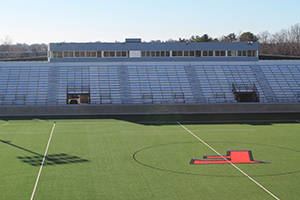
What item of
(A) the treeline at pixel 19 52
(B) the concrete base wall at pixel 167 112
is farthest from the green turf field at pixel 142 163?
(A) the treeline at pixel 19 52

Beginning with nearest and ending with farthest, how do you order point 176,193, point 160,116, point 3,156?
point 176,193
point 3,156
point 160,116

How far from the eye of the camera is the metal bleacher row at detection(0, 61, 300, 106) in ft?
141

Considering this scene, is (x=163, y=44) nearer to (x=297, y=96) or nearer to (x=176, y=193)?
(x=297, y=96)

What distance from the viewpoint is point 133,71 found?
155ft

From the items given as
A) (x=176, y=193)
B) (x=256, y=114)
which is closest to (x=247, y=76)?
(x=256, y=114)

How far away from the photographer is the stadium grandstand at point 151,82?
38.9 meters

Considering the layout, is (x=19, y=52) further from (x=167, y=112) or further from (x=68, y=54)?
(x=167, y=112)

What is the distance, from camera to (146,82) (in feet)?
149

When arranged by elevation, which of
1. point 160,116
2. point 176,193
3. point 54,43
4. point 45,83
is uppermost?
point 54,43

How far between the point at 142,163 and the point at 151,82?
26.0m

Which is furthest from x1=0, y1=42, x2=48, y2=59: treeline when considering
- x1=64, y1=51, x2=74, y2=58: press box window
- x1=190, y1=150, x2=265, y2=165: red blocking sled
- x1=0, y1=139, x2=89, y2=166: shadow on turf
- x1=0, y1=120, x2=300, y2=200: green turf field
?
x1=190, y1=150, x2=265, y2=165: red blocking sled

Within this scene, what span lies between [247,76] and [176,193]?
1330 inches

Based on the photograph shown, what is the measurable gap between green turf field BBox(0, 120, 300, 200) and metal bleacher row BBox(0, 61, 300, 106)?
11356 millimetres

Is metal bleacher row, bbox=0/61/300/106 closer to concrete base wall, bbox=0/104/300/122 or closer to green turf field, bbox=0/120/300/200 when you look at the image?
concrete base wall, bbox=0/104/300/122
